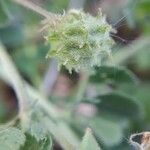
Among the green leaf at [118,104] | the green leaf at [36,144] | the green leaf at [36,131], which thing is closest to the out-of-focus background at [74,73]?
the green leaf at [118,104]

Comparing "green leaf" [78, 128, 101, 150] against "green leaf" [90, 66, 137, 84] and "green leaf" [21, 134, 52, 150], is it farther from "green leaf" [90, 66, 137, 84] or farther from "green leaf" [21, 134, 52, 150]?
"green leaf" [90, 66, 137, 84]

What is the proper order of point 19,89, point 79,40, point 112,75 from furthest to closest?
point 112,75
point 19,89
point 79,40

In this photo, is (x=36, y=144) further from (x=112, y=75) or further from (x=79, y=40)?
(x=112, y=75)

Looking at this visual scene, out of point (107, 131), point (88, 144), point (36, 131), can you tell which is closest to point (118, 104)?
point (107, 131)

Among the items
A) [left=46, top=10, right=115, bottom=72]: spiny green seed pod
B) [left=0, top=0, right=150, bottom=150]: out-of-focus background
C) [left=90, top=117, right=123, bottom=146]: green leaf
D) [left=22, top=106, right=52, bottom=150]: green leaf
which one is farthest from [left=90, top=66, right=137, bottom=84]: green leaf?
[left=46, top=10, right=115, bottom=72]: spiny green seed pod

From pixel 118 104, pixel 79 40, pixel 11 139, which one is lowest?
pixel 11 139

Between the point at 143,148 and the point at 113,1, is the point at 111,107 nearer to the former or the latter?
the point at 143,148
